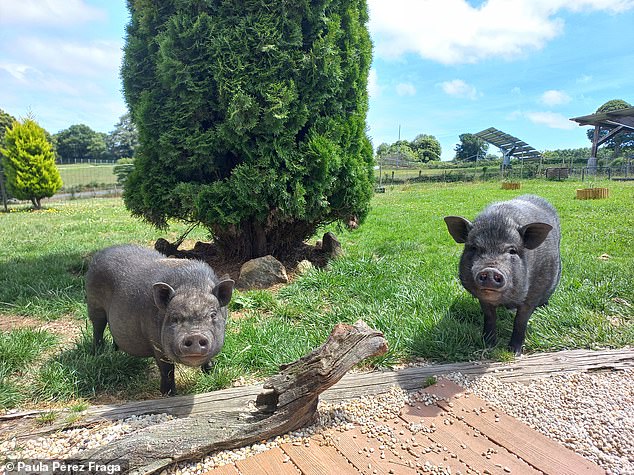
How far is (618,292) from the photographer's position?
4.88 meters

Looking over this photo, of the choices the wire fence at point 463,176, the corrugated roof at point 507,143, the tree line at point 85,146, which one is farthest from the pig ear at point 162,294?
the tree line at point 85,146

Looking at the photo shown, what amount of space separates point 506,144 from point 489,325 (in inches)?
1732

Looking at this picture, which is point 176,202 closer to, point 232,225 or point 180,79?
point 232,225

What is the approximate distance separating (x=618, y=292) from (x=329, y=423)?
4.00 m

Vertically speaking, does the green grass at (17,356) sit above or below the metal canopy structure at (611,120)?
below

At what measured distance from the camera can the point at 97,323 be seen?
387cm

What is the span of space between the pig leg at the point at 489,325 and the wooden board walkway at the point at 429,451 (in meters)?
1.08

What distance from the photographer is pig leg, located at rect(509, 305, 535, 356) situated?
385 centimetres

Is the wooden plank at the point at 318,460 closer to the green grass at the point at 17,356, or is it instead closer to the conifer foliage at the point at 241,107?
the green grass at the point at 17,356

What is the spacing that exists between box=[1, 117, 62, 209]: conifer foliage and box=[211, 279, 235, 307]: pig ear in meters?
22.5

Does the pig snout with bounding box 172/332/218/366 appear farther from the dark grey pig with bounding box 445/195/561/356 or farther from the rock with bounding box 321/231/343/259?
the rock with bounding box 321/231/343/259

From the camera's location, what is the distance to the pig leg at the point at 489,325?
3.96 m

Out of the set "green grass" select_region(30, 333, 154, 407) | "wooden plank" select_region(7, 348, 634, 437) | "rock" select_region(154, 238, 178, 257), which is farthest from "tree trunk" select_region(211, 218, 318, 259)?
"wooden plank" select_region(7, 348, 634, 437)

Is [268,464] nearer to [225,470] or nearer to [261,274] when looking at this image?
[225,470]
